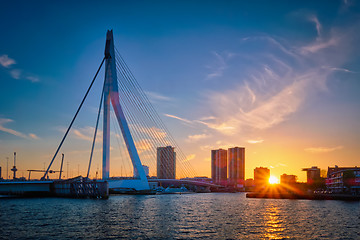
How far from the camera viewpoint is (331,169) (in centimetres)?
15350

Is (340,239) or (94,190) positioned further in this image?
(94,190)

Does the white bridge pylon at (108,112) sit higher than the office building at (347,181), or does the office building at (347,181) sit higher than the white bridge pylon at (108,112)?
the white bridge pylon at (108,112)

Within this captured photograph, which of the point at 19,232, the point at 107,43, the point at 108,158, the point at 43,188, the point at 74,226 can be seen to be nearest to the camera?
the point at 19,232

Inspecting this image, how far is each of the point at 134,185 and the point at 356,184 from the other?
6836 centimetres

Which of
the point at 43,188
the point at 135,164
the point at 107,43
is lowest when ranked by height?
the point at 43,188

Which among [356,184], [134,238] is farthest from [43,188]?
[356,184]

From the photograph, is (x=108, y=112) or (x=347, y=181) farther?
(x=347, y=181)

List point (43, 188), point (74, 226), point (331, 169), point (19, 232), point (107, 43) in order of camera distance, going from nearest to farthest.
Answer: point (19, 232) → point (74, 226) → point (107, 43) → point (43, 188) → point (331, 169)

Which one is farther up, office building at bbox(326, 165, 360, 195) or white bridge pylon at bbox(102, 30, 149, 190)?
white bridge pylon at bbox(102, 30, 149, 190)

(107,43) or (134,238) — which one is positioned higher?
(107,43)

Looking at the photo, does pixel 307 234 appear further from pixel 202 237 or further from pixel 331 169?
pixel 331 169

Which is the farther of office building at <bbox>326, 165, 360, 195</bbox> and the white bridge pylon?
office building at <bbox>326, 165, 360, 195</bbox>

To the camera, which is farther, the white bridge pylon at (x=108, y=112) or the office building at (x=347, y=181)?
the office building at (x=347, y=181)

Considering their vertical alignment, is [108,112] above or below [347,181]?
above
